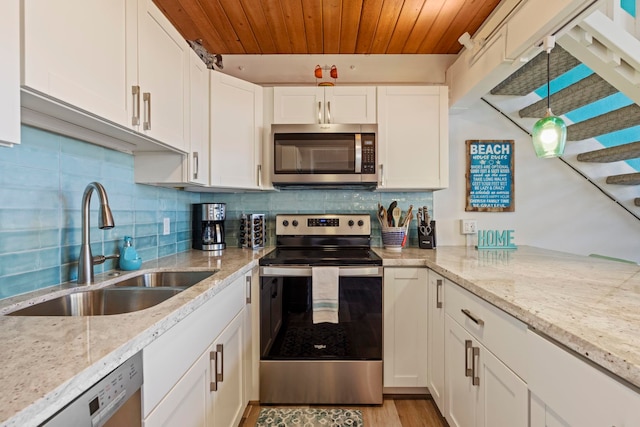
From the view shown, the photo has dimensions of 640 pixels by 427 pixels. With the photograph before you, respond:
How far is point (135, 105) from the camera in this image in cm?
118

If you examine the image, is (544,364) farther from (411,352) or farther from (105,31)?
(105,31)

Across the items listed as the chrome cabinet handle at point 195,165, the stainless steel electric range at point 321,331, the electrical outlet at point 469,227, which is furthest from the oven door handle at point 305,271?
the electrical outlet at point 469,227

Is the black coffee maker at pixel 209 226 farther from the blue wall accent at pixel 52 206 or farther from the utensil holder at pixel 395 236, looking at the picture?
the utensil holder at pixel 395 236

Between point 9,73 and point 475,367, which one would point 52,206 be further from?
point 475,367

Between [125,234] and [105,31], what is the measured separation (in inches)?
36.4

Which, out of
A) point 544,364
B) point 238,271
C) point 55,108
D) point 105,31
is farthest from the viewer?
point 238,271

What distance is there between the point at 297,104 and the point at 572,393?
2.04 metres

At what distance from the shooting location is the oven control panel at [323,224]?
2.38m

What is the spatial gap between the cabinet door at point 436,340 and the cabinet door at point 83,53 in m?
1.65

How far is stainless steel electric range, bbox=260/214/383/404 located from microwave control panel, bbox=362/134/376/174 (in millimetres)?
635

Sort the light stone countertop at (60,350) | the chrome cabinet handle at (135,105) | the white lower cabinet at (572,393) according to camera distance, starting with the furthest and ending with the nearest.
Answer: the chrome cabinet handle at (135,105)
the white lower cabinet at (572,393)
the light stone countertop at (60,350)

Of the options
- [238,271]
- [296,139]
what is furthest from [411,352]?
[296,139]

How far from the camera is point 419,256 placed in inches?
76.6

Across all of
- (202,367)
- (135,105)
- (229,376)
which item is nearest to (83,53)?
(135,105)
